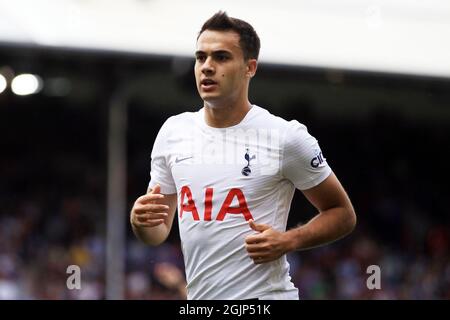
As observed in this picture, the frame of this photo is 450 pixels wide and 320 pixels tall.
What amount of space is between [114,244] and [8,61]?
2688 millimetres

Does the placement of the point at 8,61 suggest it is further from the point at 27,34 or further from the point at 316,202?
the point at 316,202

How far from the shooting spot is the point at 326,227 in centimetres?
402

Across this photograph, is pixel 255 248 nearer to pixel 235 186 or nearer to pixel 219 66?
pixel 235 186

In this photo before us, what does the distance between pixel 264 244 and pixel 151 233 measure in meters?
0.66

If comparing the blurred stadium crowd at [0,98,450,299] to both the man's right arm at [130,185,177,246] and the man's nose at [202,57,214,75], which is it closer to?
the man's right arm at [130,185,177,246]

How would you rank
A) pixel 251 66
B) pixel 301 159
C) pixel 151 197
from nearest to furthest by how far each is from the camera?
1. pixel 151 197
2. pixel 301 159
3. pixel 251 66

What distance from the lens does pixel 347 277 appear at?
445 inches

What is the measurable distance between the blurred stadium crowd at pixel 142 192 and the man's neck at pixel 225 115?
20.3 feet

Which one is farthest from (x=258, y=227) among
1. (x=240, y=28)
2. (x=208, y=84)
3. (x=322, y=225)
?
(x=240, y=28)

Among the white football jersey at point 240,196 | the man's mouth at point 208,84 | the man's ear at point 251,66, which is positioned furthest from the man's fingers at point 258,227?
the man's ear at point 251,66

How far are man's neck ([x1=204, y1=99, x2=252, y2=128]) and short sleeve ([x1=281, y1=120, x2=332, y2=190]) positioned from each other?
275mm

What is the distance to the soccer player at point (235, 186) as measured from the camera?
13.1 ft
